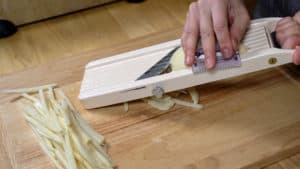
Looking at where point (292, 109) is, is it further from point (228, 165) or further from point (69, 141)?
point (69, 141)

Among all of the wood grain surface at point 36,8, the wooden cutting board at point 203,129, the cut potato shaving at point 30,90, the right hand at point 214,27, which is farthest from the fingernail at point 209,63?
the wood grain surface at point 36,8

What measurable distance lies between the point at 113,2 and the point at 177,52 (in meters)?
0.65

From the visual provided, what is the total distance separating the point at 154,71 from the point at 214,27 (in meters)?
0.16

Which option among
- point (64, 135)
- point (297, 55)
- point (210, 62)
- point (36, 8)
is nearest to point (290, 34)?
point (297, 55)

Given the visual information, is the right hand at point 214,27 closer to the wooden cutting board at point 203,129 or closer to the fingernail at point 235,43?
the fingernail at point 235,43

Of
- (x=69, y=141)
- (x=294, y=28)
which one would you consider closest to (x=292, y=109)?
(x=294, y=28)

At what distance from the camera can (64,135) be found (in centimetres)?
77

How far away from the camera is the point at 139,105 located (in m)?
0.87

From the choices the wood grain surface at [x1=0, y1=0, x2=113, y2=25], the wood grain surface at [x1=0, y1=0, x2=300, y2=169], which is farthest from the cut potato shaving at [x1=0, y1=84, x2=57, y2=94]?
the wood grain surface at [x1=0, y1=0, x2=113, y2=25]

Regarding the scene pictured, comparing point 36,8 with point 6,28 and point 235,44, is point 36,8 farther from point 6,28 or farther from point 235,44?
point 235,44

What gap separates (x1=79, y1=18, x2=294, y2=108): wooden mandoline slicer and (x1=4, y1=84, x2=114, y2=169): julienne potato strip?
66 mm

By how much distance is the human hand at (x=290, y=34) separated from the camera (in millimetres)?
761

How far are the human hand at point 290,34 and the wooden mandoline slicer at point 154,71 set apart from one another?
0.02 meters

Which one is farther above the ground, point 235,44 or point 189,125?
point 235,44
